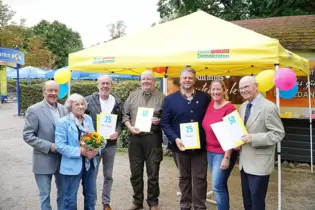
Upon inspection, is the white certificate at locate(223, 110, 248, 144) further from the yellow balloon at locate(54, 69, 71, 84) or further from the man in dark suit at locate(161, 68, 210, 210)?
the yellow balloon at locate(54, 69, 71, 84)

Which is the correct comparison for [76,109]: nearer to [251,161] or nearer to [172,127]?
[172,127]

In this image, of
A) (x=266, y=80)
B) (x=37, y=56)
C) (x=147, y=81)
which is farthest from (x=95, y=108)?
(x=37, y=56)

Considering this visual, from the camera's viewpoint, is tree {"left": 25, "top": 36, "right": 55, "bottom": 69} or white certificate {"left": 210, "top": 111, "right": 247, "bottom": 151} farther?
tree {"left": 25, "top": 36, "right": 55, "bottom": 69}

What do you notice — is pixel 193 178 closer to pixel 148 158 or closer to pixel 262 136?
pixel 148 158

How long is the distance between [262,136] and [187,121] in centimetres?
98

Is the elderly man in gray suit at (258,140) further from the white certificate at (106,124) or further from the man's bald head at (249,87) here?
the white certificate at (106,124)

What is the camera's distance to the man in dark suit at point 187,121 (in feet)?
13.2

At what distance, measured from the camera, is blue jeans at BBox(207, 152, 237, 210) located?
149 inches

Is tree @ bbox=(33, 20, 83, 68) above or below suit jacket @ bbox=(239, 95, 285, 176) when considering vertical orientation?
above

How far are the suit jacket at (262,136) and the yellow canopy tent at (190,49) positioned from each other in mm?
765

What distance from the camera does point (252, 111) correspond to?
3533mm

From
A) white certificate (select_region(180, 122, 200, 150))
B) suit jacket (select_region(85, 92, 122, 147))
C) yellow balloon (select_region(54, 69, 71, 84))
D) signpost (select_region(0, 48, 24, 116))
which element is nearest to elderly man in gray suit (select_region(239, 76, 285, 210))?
white certificate (select_region(180, 122, 200, 150))

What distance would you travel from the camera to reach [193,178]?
4.12 metres

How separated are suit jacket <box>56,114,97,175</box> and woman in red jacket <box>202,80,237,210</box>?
1476 millimetres
